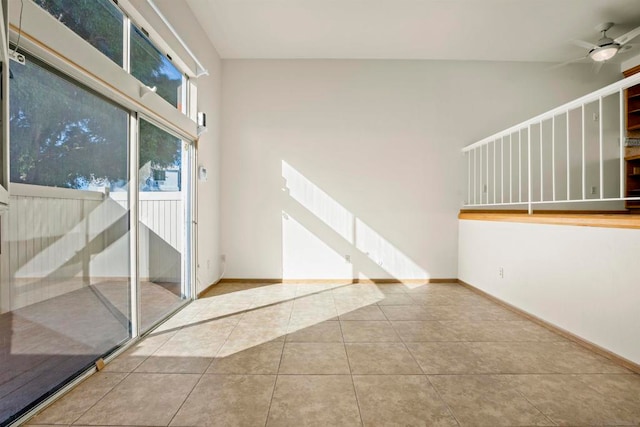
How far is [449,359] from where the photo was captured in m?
2.07

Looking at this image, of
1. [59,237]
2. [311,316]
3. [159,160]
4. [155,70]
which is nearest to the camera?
[59,237]

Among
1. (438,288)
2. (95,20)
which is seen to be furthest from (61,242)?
(438,288)

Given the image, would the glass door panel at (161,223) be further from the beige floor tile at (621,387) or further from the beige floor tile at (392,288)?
the beige floor tile at (621,387)

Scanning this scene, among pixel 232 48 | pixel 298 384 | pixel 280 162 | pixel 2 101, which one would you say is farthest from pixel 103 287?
pixel 232 48

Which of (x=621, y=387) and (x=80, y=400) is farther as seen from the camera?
(x=621, y=387)

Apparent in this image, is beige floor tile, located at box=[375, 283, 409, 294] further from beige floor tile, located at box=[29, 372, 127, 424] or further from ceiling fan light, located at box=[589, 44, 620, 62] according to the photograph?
ceiling fan light, located at box=[589, 44, 620, 62]

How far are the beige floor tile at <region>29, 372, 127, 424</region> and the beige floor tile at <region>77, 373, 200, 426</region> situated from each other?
0.05 meters

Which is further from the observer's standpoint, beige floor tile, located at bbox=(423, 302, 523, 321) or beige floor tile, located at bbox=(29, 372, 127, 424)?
beige floor tile, located at bbox=(423, 302, 523, 321)

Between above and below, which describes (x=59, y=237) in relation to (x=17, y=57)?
below

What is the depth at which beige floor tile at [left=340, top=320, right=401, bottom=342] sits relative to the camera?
2.40 metres

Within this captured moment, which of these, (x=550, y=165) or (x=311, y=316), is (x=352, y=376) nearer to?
(x=311, y=316)

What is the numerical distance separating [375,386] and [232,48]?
4242mm

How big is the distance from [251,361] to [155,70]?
267cm

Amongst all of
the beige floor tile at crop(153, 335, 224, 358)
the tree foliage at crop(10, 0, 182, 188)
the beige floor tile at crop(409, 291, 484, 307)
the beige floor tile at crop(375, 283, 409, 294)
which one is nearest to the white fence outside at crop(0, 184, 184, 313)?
the tree foliage at crop(10, 0, 182, 188)
